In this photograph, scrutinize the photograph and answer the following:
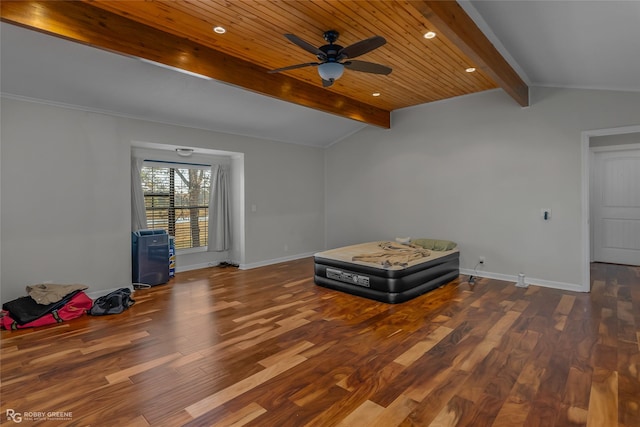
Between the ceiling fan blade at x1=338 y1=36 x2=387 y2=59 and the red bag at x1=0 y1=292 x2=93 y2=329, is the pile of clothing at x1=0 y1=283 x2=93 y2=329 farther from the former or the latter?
the ceiling fan blade at x1=338 y1=36 x2=387 y2=59

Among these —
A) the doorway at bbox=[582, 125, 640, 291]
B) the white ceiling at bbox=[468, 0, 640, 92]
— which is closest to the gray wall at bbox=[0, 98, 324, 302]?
the white ceiling at bbox=[468, 0, 640, 92]

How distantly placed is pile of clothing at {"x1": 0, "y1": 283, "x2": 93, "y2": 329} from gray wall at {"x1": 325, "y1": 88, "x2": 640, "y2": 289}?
198 inches

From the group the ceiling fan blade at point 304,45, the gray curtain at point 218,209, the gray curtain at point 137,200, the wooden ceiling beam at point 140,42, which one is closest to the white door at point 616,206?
the wooden ceiling beam at point 140,42

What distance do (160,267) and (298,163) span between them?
3483mm

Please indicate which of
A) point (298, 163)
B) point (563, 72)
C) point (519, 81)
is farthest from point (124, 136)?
point (563, 72)

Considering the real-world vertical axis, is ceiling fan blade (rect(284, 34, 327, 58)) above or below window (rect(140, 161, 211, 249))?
above

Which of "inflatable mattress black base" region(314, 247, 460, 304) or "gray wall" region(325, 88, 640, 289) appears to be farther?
"gray wall" region(325, 88, 640, 289)

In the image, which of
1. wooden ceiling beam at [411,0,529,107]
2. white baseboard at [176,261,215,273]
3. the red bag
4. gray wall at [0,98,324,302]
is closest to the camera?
wooden ceiling beam at [411,0,529,107]

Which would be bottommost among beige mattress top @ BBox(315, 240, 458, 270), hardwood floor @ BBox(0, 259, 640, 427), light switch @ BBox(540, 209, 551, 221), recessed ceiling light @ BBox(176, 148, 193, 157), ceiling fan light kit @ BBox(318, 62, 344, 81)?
hardwood floor @ BBox(0, 259, 640, 427)

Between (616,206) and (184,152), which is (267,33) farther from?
(616,206)

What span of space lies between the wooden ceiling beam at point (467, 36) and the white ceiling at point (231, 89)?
8 cm

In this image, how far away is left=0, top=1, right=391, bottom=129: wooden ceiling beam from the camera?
8.41 feet

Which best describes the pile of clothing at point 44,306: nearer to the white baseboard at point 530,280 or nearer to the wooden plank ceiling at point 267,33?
the wooden plank ceiling at point 267,33

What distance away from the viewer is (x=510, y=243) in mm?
5262
